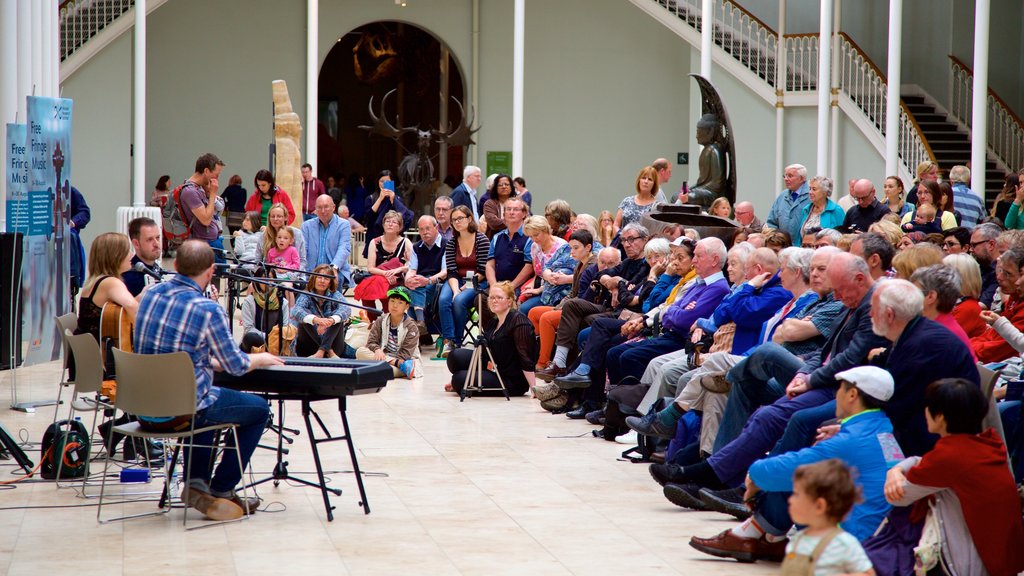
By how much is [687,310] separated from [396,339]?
3.76 meters

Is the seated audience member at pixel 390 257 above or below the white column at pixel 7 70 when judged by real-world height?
below

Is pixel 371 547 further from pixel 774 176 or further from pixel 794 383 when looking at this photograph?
pixel 774 176

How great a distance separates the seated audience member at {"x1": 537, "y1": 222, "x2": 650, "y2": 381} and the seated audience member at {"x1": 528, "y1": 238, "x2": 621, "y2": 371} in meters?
0.08

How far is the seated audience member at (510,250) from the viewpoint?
11125mm

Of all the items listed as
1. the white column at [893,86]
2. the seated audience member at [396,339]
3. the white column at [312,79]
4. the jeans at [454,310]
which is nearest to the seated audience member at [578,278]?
the seated audience member at [396,339]

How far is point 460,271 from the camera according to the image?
11844mm

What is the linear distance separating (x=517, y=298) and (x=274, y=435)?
3.28 meters

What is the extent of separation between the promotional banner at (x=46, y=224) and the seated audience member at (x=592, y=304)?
3680 mm

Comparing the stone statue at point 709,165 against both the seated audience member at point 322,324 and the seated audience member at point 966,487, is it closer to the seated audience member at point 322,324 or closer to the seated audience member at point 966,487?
the seated audience member at point 322,324

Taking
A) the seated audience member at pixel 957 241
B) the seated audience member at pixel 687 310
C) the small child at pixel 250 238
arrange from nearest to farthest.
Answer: the seated audience member at pixel 687 310 → the seated audience member at pixel 957 241 → the small child at pixel 250 238

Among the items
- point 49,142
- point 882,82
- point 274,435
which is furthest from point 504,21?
point 274,435

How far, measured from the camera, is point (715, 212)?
37.8 feet

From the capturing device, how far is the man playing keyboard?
18.4 ft

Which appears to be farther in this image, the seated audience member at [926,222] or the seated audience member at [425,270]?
the seated audience member at [425,270]
